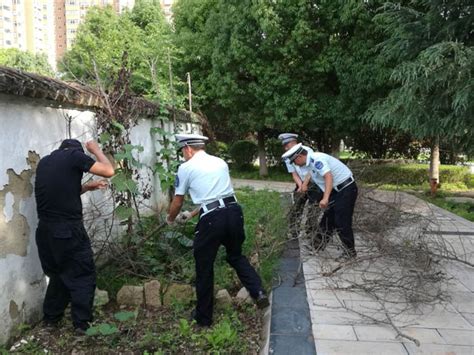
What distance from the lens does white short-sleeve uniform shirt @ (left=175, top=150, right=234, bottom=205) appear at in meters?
3.88

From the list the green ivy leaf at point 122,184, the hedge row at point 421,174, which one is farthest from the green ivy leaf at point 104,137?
the hedge row at point 421,174

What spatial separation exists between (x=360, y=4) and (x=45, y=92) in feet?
38.6

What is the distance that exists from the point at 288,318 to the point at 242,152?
705 inches

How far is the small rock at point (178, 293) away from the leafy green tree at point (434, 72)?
6450 mm

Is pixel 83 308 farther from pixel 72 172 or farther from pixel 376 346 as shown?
pixel 376 346

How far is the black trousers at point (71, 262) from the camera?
3.53 m

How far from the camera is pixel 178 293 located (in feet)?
14.6

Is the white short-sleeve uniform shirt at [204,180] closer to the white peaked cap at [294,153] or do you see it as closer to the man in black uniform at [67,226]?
the man in black uniform at [67,226]

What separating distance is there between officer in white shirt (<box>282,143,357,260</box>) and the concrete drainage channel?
2.33ft

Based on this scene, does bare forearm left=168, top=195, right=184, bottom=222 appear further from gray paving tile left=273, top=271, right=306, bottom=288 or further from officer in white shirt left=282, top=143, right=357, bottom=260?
officer in white shirt left=282, top=143, right=357, bottom=260

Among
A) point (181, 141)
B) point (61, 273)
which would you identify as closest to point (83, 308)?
point (61, 273)

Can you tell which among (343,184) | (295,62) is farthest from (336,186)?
(295,62)

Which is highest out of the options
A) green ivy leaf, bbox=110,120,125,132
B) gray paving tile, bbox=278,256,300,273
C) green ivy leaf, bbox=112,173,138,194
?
green ivy leaf, bbox=110,120,125,132

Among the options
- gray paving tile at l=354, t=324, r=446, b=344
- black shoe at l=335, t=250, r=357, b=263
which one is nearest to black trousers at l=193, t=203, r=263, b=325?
gray paving tile at l=354, t=324, r=446, b=344
